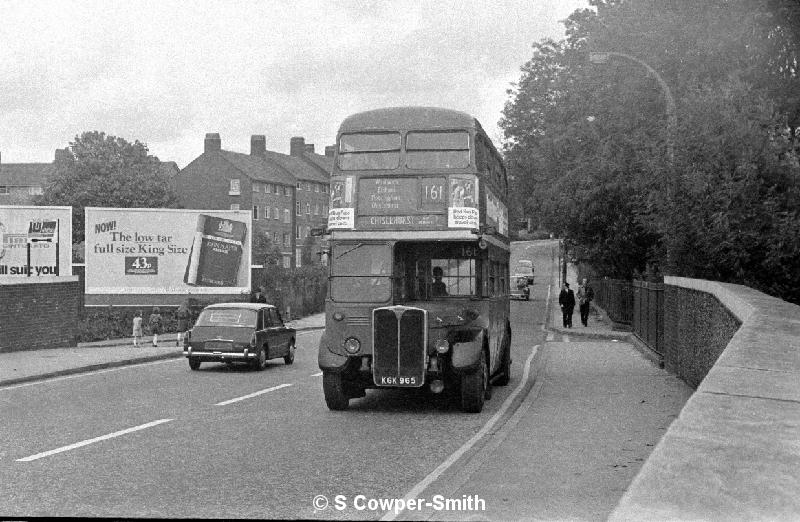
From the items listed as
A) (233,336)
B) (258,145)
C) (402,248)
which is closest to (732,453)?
(402,248)

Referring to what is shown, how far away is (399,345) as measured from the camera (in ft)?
49.3

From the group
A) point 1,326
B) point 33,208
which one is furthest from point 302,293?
point 1,326

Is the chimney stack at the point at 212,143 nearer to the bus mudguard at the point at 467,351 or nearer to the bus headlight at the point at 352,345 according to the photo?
the bus headlight at the point at 352,345

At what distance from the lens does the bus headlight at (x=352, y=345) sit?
1517 cm

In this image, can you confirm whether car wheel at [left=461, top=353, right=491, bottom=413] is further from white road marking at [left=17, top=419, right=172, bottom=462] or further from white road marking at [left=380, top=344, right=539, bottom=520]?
white road marking at [left=17, top=419, right=172, bottom=462]

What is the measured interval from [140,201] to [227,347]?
62157 millimetres

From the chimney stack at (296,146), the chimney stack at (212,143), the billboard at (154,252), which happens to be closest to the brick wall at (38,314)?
the billboard at (154,252)

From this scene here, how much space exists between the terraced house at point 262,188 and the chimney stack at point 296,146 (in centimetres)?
406

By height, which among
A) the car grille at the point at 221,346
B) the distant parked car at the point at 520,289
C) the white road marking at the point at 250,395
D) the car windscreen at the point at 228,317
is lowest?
the white road marking at the point at 250,395

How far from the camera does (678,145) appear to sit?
23391 mm

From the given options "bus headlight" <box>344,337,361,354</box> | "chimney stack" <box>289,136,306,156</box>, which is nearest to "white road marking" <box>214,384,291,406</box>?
"bus headlight" <box>344,337,361,354</box>

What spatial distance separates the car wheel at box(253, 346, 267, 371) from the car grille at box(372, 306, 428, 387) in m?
9.50

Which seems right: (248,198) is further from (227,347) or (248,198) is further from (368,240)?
(368,240)

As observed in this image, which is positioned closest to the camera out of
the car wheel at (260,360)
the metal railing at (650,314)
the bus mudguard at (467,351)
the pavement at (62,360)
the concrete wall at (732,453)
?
the concrete wall at (732,453)
